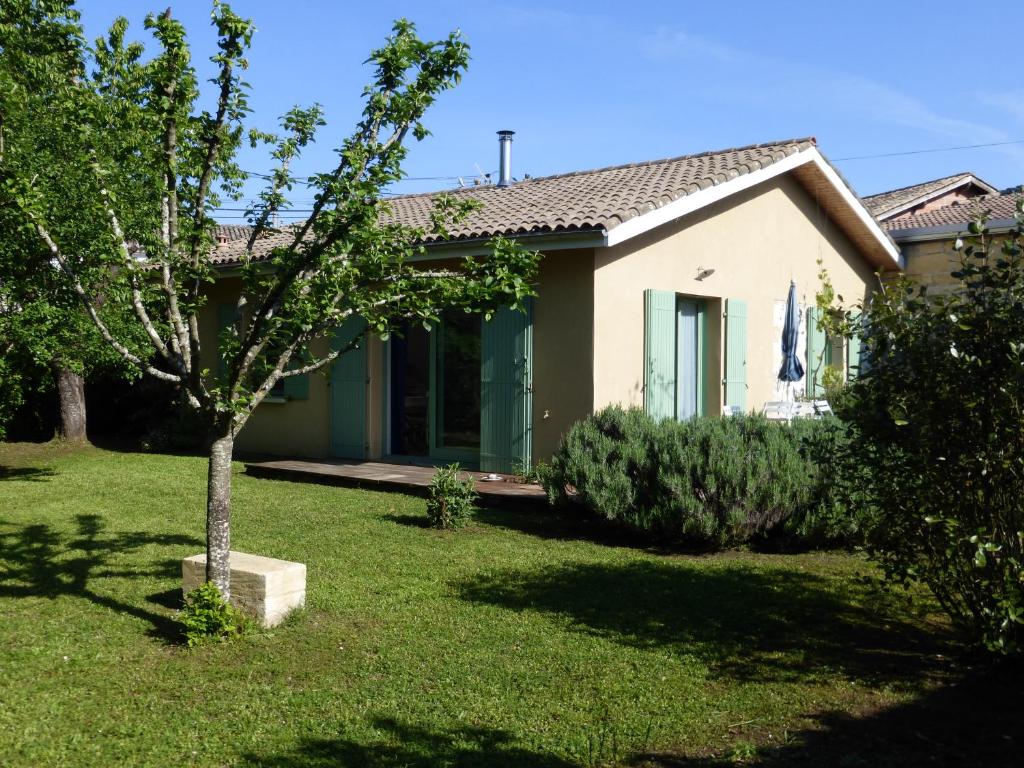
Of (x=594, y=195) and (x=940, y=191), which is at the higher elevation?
(x=940, y=191)

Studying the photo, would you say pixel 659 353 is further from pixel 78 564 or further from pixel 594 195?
pixel 78 564

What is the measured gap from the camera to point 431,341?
1173 cm

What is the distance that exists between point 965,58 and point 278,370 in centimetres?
1247

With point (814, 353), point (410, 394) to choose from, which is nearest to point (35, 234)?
point (410, 394)

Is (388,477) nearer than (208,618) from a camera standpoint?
No

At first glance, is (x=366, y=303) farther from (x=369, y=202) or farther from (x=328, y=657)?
(x=328, y=657)

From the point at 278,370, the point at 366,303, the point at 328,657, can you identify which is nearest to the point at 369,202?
the point at 366,303

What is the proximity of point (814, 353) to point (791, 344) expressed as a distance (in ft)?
4.46

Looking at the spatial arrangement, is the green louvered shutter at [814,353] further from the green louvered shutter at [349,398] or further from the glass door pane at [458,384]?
the green louvered shutter at [349,398]

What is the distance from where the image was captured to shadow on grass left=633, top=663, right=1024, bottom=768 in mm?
3555

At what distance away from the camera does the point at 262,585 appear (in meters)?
5.28

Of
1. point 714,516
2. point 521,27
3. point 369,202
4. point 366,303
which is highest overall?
point 521,27

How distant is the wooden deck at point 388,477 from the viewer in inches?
364

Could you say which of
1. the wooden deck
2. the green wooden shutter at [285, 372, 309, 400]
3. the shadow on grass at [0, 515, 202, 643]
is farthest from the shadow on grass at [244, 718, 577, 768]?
the green wooden shutter at [285, 372, 309, 400]
